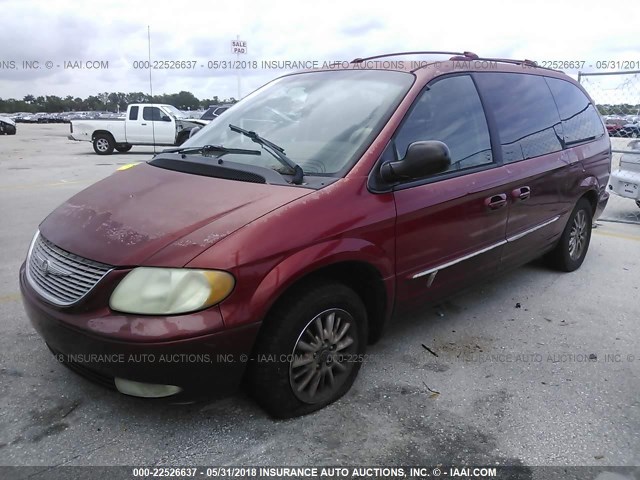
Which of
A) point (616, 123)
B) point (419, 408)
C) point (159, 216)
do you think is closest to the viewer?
point (159, 216)

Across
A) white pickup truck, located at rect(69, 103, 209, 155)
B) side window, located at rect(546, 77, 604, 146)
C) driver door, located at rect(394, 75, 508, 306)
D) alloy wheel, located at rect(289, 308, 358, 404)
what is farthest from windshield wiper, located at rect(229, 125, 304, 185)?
white pickup truck, located at rect(69, 103, 209, 155)

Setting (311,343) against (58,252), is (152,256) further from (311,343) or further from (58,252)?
(311,343)

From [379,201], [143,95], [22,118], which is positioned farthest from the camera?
[22,118]

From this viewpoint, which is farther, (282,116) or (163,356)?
(282,116)

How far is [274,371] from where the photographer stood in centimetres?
241

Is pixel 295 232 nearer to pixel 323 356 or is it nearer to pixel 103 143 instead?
pixel 323 356

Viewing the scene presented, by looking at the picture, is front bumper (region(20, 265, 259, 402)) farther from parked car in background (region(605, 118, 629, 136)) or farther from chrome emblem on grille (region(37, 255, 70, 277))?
parked car in background (region(605, 118, 629, 136))

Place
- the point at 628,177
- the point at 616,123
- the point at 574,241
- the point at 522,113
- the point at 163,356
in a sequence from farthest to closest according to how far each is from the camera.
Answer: the point at 616,123, the point at 628,177, the point at 574,241, the point at 522,113, the point at 163,356

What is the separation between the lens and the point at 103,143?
17.9 metres

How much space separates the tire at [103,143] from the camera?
58.5 ft

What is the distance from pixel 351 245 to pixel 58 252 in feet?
4.70

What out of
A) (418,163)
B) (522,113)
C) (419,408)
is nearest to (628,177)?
(522,113)

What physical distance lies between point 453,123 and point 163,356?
228 cm

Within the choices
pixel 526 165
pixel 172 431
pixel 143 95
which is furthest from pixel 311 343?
pixel 143 95
